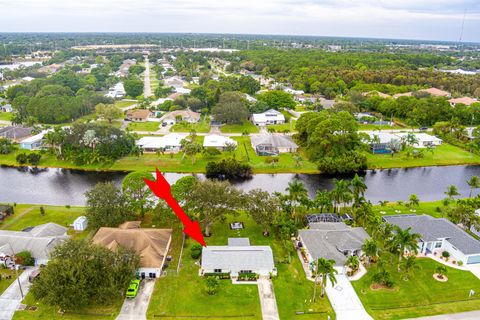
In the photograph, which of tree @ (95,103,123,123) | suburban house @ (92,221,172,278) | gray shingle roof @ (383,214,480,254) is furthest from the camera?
tree @ (95,103,123,123)

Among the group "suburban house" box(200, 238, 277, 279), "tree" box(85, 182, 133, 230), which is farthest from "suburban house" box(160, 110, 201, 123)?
"suburban house" box(200, 238, 277, 279)

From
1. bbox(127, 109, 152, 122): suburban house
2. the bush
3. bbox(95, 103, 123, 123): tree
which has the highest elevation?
bbox(95, 103, 123, 123): tree

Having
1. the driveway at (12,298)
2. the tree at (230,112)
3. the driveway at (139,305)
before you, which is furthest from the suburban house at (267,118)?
the driveway at (12,298)

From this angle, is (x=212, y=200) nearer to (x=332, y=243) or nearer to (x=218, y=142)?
(x=332, y=243)

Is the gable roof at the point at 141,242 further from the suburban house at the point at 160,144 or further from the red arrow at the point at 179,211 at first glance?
the suburban house at the point at 160,144

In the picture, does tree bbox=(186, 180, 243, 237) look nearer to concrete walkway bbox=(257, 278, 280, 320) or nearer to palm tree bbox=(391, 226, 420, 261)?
concrete walkway bbox=(257, 278, 280, 320)

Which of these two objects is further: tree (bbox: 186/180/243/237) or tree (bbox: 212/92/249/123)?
tree (bbox: 212/92/249/123)

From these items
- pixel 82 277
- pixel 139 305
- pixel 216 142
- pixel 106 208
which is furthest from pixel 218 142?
pixel 82 277
